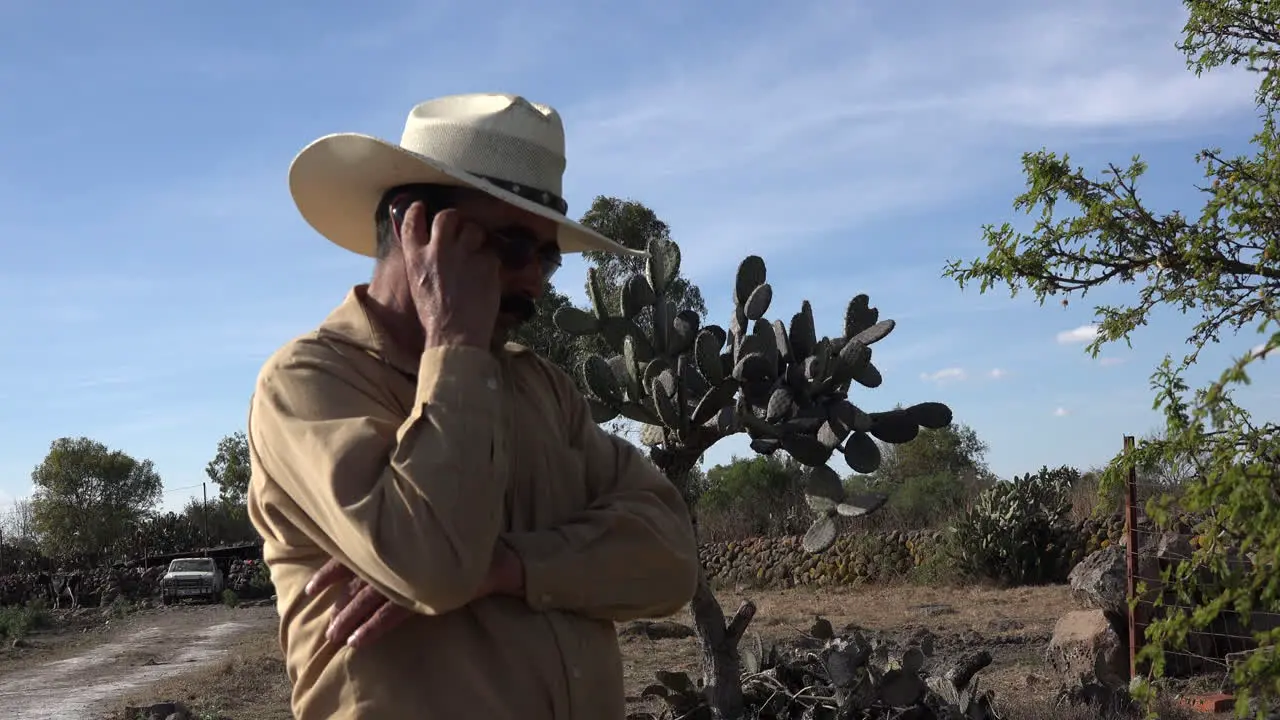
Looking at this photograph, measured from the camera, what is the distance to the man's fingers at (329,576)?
6.22 feet

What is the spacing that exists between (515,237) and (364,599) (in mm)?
647

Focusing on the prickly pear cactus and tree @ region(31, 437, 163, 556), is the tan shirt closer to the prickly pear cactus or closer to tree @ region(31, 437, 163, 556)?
the prickly pear cactus

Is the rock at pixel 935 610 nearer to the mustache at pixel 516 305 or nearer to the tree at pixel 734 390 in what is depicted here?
the tree at pixel 734 390

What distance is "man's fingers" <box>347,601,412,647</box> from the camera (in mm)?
1835

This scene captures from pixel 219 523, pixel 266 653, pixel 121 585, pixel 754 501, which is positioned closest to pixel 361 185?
pixel 266 653

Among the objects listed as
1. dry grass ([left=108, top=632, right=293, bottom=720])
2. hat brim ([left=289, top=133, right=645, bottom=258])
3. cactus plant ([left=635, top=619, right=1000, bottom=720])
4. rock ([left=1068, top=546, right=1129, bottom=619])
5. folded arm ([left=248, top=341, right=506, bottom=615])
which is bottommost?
dry grass ([left=108, top=632, right=293, bottom=720])

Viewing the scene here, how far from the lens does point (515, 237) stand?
6.89 ft

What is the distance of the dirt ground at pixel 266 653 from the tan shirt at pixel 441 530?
528 centimetres

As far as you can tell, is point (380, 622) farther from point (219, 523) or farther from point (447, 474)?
point (219, 523)

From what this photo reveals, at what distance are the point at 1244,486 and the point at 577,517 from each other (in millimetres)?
1094

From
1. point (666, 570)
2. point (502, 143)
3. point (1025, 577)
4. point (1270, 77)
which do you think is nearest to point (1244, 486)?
point (666, 570)

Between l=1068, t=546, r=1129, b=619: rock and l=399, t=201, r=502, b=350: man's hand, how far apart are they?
25.5 ft

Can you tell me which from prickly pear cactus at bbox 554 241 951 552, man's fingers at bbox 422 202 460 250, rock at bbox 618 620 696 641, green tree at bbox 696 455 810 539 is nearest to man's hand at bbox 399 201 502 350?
man's fingers at bbox 422 202 460 250

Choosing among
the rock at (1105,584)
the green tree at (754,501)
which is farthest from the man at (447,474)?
the green tree at (754,501)
